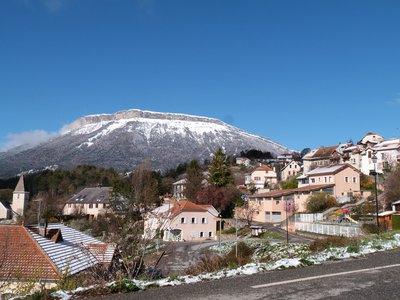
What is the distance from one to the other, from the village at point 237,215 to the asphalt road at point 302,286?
2279 mm

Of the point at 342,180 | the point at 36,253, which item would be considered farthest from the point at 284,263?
the point at 342,180

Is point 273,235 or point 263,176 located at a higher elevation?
point 263,176

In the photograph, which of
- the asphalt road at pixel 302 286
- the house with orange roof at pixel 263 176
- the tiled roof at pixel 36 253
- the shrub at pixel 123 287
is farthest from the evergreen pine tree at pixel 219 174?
the shrub at pixel 123 287

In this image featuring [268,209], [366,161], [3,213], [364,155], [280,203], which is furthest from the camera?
[3,213]

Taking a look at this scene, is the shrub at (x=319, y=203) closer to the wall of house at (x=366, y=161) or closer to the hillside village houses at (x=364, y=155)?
the hillside village houses at (x=364, y=155)

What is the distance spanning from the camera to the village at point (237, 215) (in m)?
15.0

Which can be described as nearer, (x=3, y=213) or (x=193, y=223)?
(x=193, y=223)

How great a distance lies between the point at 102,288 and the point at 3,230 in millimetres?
12590

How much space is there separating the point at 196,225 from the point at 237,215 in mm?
6801

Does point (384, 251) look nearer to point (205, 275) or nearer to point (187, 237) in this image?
point (205, 275)

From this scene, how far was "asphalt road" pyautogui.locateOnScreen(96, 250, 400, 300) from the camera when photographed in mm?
5730

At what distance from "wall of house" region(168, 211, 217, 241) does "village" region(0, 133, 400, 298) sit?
0.12 m

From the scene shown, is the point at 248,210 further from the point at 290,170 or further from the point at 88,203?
the point at 88,203

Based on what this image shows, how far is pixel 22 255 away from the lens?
1546cm
